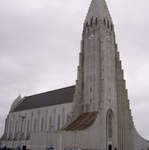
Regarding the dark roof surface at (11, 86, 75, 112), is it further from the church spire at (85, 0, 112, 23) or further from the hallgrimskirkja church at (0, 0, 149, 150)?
the church spire at (85, 0, 112, 23)

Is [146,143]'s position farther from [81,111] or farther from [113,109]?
[81,111]

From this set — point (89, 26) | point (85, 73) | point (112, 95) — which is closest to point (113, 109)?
point (112, 95)

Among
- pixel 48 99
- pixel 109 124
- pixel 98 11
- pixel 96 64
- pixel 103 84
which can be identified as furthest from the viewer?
pixel 48 99

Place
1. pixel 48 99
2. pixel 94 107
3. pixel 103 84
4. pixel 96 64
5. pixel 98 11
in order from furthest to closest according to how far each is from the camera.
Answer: pixel 48 99 < pixel 98 11 < pixel 96 64 < pixel 103 84 < pixel 94 107

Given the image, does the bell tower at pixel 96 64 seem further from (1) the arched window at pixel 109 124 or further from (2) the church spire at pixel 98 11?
(1) the arched window at pixel 109 124

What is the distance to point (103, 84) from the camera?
5419 centimetres

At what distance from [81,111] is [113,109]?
24.6 feet

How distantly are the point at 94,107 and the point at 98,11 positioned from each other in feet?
85.0

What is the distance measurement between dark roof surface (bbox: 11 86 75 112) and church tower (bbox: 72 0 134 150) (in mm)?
6569

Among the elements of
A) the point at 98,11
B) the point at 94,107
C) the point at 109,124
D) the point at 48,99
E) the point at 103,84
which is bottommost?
Answer: the point at 109,124

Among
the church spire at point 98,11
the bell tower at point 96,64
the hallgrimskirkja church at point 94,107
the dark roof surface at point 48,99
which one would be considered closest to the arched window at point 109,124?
the hallgrimskirkja church at point 94,107

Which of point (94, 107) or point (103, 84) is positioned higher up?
point (103, 84)

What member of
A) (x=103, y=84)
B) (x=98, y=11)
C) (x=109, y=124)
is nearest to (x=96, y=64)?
(x=103, y=84)

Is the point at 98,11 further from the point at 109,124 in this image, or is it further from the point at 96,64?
the point at 109,124
